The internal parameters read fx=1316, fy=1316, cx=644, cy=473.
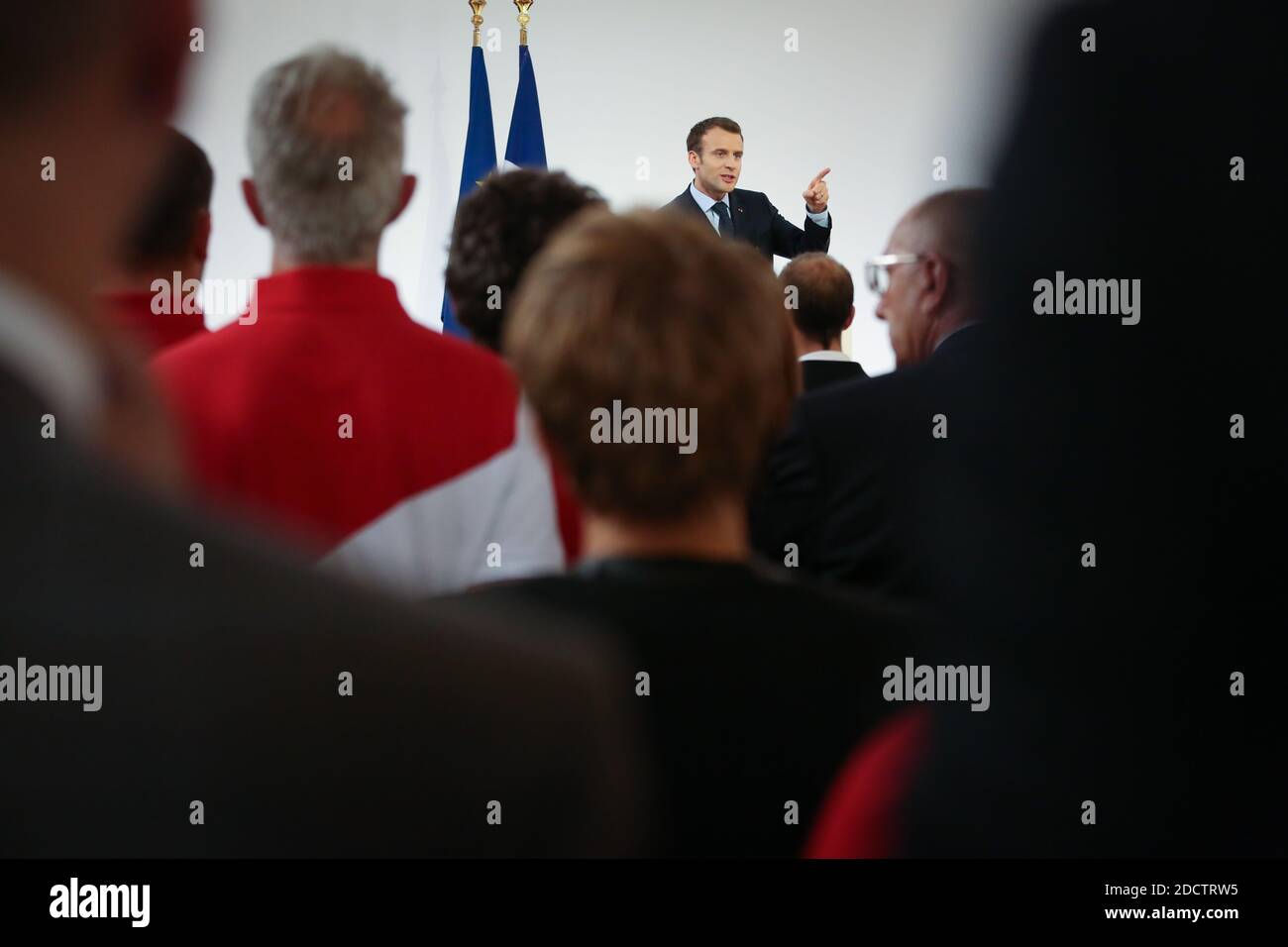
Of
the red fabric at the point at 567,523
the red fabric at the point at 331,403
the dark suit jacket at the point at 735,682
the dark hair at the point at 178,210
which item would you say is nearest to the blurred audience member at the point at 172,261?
the dark hair at the point at 178,210

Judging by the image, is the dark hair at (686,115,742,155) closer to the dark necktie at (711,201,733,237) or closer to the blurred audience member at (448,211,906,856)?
the dark necktie at (711,201,733,237)

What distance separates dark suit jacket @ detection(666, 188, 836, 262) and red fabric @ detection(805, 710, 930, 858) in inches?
96.8

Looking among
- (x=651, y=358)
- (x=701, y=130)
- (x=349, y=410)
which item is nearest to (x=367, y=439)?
(x=349, y=410)

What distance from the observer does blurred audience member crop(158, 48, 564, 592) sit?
4.35 feet

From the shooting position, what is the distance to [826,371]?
2199 millimetres

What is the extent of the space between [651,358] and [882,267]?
935mm

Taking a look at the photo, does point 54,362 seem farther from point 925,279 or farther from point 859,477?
point 925,279

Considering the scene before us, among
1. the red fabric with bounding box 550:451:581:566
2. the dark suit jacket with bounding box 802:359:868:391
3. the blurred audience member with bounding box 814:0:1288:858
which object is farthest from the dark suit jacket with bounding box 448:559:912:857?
the dark suit jacket with bounding box 802:359:868:391

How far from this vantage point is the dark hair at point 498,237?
1608 millimetres

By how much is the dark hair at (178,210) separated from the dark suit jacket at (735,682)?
0.82 meters

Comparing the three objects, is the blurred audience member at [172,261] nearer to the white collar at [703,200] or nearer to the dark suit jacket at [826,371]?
the dark suit jacket at [826,371]
